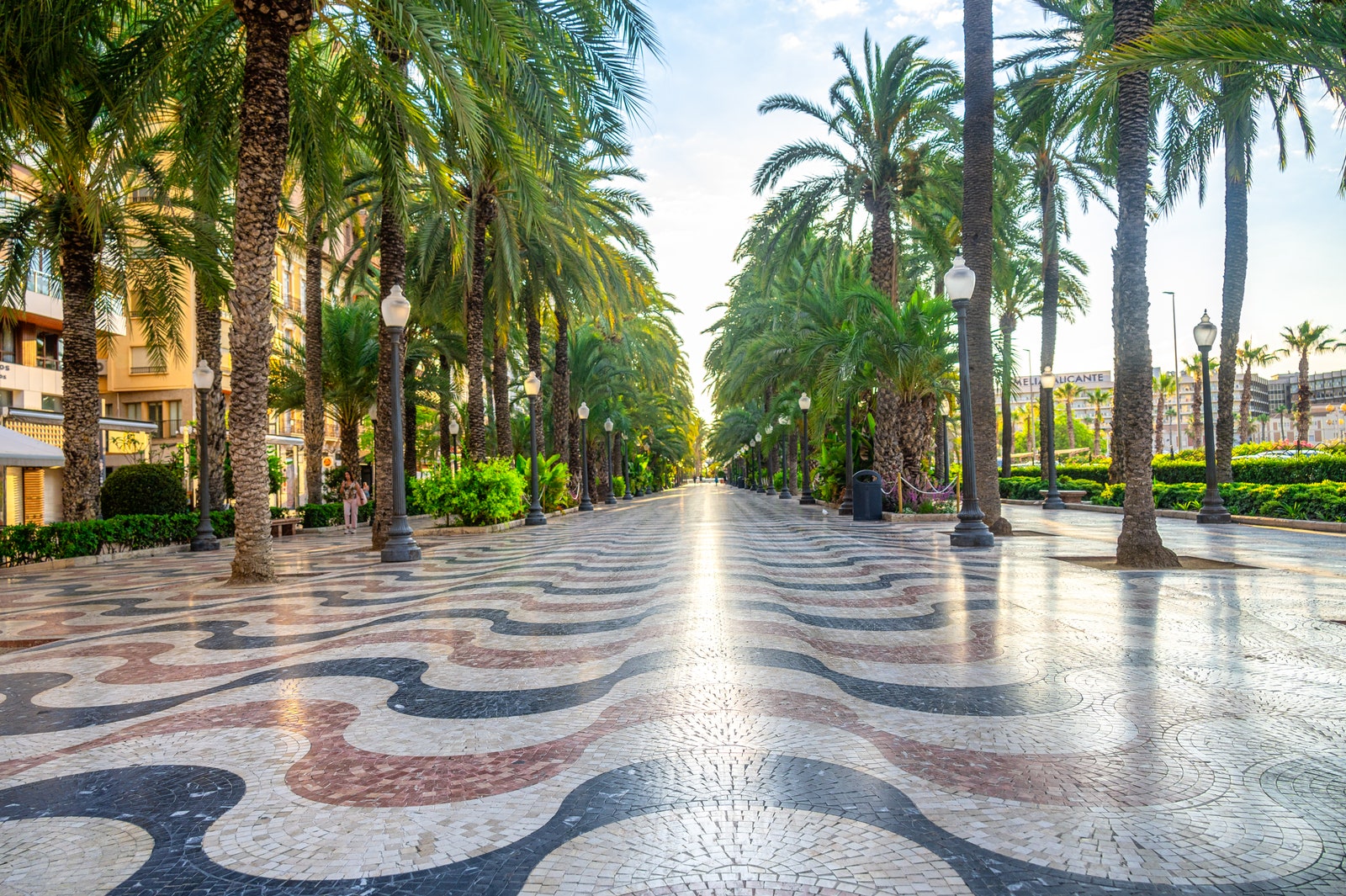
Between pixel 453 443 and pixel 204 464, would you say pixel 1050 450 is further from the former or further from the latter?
pixel 453 443

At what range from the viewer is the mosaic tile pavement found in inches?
95.7

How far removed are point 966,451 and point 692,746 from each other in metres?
10.6

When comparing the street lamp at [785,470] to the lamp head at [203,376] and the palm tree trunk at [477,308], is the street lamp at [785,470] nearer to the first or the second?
the palm tree trunk at [477,308]

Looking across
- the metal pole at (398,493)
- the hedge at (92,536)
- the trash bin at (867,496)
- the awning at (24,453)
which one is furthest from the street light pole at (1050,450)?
the awning at (24,453)

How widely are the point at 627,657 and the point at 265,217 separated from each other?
7.59 metres

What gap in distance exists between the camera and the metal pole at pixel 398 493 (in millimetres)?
12430

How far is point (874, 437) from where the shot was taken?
71.8 feet

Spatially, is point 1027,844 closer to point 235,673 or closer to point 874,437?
point 235,673

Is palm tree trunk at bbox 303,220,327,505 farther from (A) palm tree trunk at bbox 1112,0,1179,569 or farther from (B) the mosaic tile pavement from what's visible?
(A) palm tree trunk at bbox 1112,0,1179,569

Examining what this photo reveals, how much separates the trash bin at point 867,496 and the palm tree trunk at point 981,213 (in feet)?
15.4

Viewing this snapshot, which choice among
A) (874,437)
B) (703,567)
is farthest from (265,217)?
(874,437)

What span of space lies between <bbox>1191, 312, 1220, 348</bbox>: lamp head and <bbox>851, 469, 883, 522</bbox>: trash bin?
715 cm

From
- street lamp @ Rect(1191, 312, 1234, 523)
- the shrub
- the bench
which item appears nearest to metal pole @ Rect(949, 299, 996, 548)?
street lamp @ Rect(1191, 312, 1234, 523)

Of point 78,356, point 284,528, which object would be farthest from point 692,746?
point 284,528
